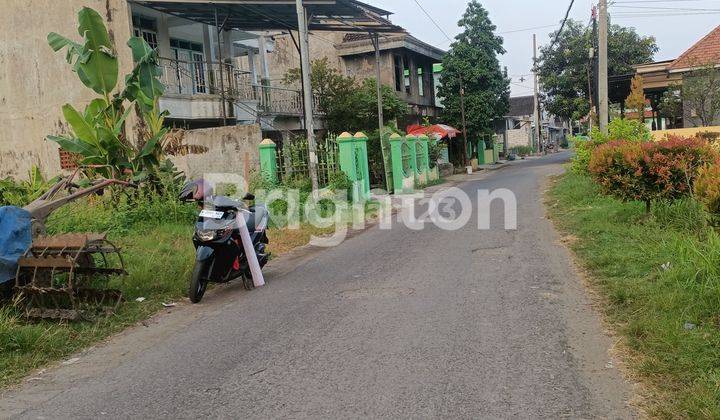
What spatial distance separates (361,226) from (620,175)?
18.4ft

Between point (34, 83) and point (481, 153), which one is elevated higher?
point (34, 83)

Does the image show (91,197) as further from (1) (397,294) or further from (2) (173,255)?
(1) (397,294)

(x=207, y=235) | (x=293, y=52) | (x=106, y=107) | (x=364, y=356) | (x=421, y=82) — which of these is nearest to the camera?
(x=364, y=356)

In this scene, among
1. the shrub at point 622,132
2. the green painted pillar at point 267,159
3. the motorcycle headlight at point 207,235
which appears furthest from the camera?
the green painted pillar at point 267,159

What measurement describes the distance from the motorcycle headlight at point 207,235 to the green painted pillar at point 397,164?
14517 mm

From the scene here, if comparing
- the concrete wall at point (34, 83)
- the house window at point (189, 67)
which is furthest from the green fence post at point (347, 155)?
the concrete wall at point (34, 83)

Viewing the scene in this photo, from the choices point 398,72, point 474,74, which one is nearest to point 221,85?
point 398,72

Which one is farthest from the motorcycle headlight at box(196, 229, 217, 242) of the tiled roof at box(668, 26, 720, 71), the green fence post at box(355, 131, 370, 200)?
the tiled roof at box(668, 26, 720, 71)

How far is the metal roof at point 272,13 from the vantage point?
15.2 m

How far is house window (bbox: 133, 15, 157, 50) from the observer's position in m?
16.9

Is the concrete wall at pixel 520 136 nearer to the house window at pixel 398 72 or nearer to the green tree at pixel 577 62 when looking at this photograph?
the green tree at pixel 577 62

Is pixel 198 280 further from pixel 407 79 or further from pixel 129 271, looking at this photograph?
pixel 407 79

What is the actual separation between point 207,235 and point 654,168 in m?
6.34

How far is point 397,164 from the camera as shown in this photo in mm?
20984
